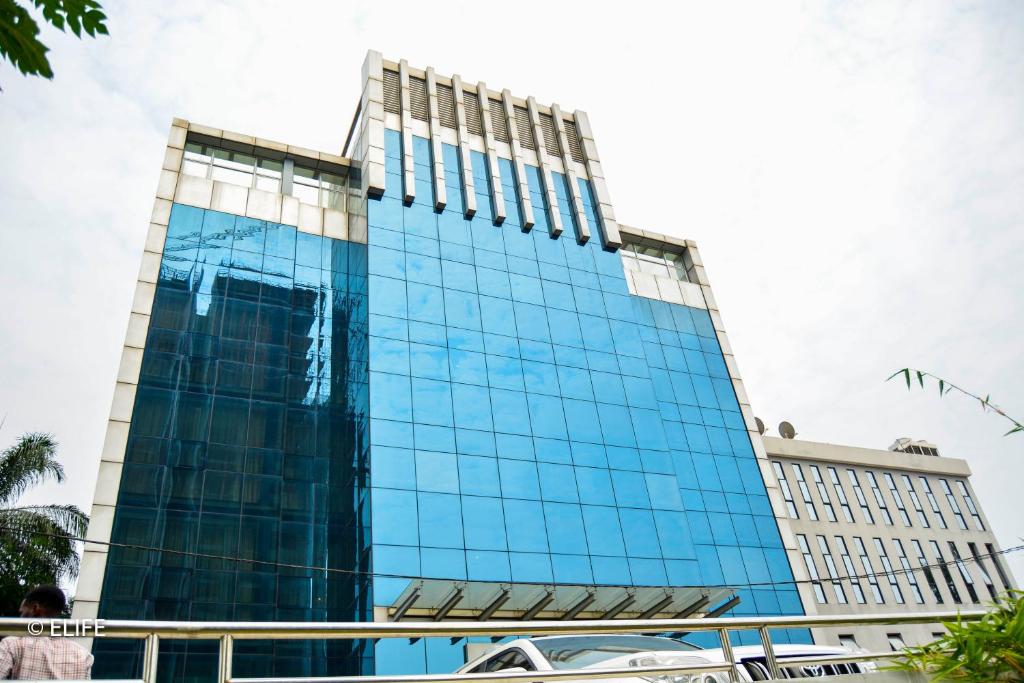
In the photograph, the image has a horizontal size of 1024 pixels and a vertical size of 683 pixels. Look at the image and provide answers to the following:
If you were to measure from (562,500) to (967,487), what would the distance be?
38.4 m

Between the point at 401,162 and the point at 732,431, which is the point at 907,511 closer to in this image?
the point at 732,431

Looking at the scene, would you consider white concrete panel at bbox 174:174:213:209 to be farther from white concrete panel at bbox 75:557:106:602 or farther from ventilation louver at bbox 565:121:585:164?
ventilation louver at bbox 565:121:585:164

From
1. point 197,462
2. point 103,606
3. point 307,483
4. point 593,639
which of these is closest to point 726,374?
point 307,483

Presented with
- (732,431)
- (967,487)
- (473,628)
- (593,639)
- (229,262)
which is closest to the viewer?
(473,628)

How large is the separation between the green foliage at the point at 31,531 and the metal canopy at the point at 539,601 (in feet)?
31.1

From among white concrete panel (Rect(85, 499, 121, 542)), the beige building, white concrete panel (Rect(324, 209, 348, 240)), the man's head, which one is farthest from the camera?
the beige building

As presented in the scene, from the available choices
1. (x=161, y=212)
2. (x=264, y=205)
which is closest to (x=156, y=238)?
(x=161, y=212)

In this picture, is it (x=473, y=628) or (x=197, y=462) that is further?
(x=197, y=462)

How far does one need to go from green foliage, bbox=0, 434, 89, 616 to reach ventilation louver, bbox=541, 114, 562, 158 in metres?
22.2

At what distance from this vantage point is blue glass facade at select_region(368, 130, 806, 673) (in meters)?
21.8

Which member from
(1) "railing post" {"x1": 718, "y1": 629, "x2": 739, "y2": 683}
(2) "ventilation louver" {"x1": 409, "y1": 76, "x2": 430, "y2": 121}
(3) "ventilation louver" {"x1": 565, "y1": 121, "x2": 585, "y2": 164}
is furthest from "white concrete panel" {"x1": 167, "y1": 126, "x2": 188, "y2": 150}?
(1) "railing post" {"x1": 718, "y1": 629, "x2": 739, "y2": 683}

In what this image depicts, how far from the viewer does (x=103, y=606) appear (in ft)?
62.3

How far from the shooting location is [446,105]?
32.5m

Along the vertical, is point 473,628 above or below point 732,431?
below
